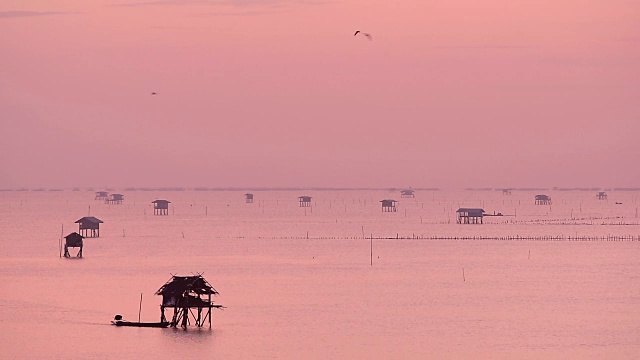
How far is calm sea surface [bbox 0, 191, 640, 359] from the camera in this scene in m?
63.9

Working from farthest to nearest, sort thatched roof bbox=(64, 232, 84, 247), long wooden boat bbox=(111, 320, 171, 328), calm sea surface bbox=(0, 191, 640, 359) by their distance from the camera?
thatched roof bbox=(64, 232, 84, 247) < long wooden boat bbox=(111, 320, 171, 328) < calm sea surface bbox=(0, 191, 640, 359)

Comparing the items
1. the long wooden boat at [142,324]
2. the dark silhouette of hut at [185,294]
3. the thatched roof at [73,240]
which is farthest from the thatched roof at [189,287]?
the thatched roof at [73,240]

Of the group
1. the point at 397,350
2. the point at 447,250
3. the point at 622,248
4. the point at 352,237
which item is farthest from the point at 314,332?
the point at 352,237

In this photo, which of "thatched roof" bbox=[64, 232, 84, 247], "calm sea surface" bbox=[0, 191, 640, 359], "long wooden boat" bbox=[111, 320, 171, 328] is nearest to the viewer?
"calm sea surface" bbox=[0, 191, 640, 359]

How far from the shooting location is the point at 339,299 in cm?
8569

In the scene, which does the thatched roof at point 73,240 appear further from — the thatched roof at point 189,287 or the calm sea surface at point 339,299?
the thatched roof at point 189,287

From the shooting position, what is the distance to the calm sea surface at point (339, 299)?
210ft

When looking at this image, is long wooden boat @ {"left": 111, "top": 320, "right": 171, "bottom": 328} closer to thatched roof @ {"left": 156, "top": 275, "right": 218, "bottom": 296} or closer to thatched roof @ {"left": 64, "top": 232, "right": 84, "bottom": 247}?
thatched roof @ {"left": 156, "top": 275, "right": 218, "bottom": 296}

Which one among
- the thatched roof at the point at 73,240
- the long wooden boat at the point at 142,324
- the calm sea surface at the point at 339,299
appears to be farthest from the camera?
the thatched roof at the point at 73,240

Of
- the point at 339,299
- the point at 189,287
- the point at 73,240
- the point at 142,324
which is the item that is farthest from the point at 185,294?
the point at 73,240

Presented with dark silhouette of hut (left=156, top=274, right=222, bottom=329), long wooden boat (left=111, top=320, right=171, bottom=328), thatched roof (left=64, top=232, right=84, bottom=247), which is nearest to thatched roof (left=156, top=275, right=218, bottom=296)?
dark silhouette of hut (left=156, top=274, right=222, bottom=329)

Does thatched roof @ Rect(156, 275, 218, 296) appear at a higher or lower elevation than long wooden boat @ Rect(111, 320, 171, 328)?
higher

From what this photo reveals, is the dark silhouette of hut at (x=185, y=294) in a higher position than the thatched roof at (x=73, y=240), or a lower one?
lower

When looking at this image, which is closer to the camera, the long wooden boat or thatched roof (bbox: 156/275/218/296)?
thatched roof (bbox: 156/275/218/296)
